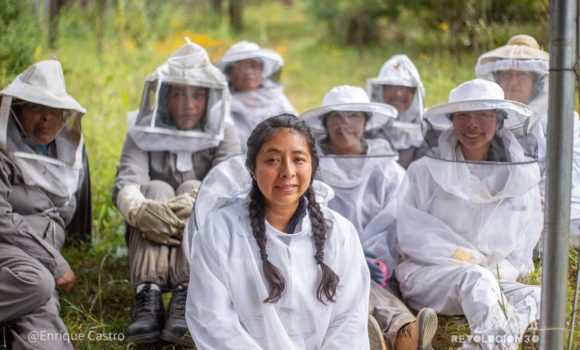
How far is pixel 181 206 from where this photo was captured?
4.20 m

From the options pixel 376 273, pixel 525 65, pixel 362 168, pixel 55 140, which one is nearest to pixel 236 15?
pixel 525 65

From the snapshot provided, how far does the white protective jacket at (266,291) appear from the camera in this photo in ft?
9.63

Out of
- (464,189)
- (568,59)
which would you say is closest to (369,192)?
(464,189)

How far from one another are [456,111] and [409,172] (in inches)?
18.7

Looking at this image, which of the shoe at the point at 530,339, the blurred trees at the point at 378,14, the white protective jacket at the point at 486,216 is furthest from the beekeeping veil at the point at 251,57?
the blurred trees at the point at 378,14

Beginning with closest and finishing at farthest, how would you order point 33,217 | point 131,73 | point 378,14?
point 33,217 → point 131,73 → point 378,14

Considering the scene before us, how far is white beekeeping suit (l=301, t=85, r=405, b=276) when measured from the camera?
442cm

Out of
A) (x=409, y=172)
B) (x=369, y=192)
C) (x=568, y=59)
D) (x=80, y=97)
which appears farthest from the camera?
(x=80, y=97)

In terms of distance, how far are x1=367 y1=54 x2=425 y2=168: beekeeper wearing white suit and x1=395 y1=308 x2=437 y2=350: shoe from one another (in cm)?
213

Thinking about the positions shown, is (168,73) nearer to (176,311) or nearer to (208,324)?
(176,311)

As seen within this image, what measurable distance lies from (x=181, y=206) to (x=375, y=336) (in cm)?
146

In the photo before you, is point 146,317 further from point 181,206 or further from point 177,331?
point 181,206

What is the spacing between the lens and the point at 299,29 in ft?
60.3

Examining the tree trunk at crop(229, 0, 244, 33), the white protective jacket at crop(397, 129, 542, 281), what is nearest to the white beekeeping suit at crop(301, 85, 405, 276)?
the white protective jacket at crop(397, 129, 542, 281)
